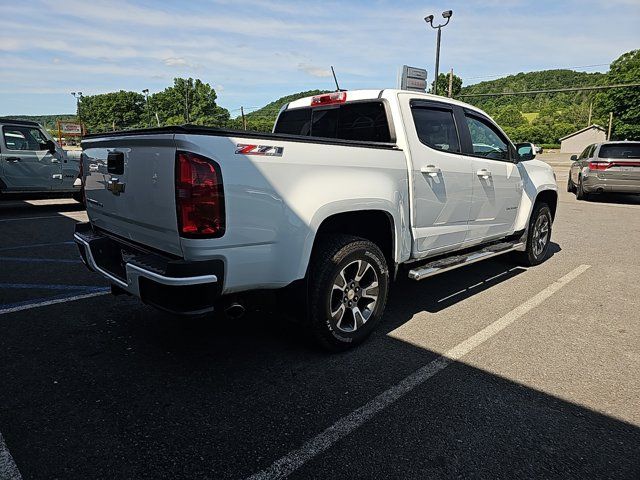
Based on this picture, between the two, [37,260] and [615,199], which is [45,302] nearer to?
[37,260]

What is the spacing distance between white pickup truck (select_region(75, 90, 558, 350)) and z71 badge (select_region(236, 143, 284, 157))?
1 centimetres

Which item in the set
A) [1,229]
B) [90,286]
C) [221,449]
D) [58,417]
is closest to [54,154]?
[1,229]

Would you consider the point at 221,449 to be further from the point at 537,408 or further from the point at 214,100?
the point at 214,100

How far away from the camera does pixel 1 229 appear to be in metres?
8.03

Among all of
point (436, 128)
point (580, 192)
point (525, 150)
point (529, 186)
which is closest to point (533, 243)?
point (529, 186)

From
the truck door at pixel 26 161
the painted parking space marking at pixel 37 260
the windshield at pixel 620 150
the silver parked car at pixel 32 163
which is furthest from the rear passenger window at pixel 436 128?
the windshield at pixel 620 150

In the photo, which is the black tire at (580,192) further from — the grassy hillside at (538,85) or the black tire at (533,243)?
the grassy hillside at (538,85)

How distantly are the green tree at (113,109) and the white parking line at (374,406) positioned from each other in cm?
11089

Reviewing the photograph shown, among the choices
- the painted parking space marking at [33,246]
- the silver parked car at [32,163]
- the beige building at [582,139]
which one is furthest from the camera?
the beige building at [582,139]

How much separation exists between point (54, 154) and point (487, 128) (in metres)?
9.52

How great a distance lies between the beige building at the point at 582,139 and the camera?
68125 mm

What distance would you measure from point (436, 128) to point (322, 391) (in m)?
2.56

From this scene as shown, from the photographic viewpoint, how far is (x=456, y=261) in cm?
419

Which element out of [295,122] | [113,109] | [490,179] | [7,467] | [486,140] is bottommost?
[7,467]
